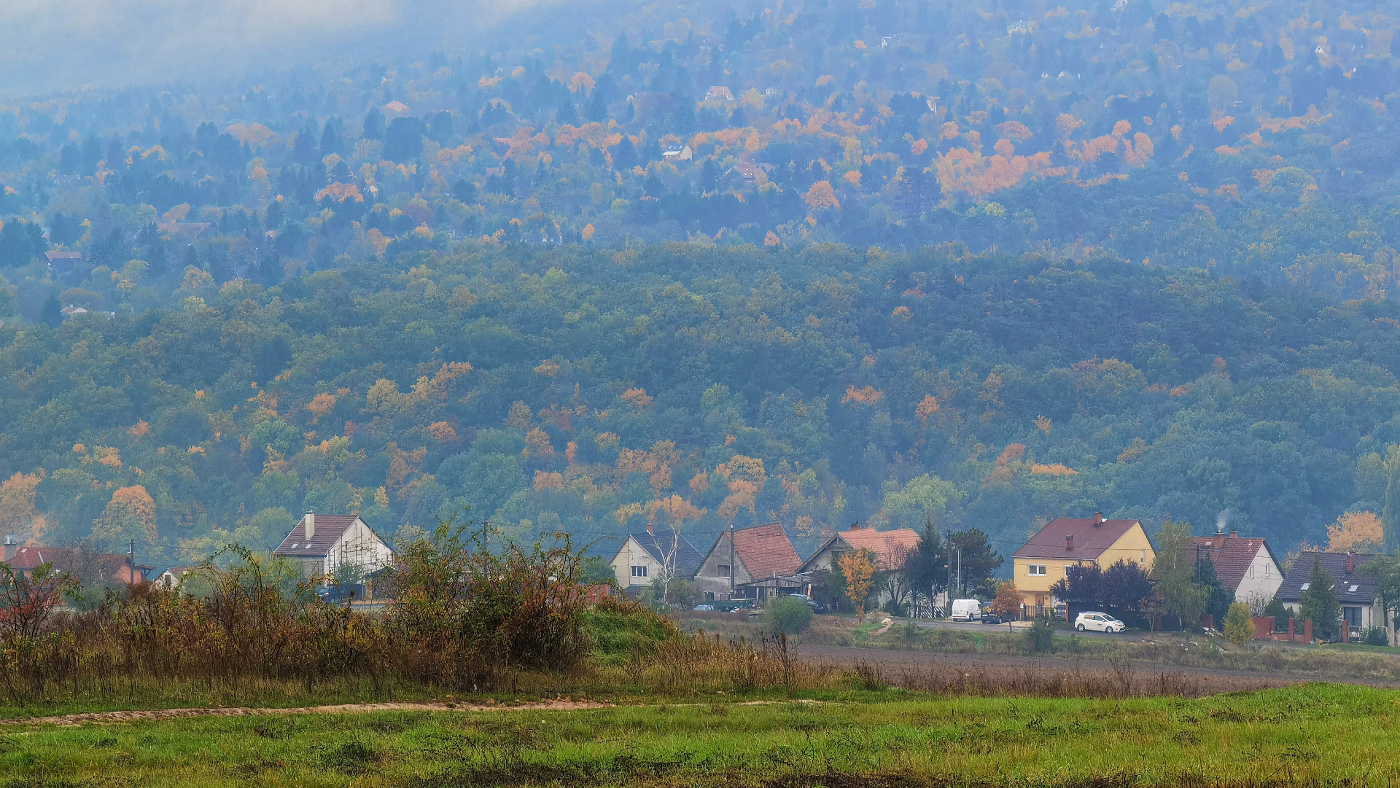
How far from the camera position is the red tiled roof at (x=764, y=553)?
100 meters

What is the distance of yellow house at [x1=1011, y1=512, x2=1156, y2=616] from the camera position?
8838 centimetres

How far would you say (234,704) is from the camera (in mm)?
16109

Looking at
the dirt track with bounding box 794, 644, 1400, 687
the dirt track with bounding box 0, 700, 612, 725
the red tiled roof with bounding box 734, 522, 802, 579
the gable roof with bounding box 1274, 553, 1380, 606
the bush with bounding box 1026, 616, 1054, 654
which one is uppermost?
the red tiled roof with bounding box 734, 522, 802, 579

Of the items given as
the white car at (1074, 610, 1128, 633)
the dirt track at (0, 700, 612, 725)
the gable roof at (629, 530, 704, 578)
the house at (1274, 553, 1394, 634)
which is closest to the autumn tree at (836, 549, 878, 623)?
the white car at (1074, 610, 1128, 633)

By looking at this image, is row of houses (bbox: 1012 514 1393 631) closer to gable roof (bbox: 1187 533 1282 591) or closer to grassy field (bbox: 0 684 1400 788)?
gable roof (bbox: 1187 533 1282 591)

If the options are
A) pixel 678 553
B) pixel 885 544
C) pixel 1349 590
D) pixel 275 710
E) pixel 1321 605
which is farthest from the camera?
pixel 678 553

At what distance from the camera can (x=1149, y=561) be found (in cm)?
8819

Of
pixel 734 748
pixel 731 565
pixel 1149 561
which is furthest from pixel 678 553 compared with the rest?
pixel 734 748

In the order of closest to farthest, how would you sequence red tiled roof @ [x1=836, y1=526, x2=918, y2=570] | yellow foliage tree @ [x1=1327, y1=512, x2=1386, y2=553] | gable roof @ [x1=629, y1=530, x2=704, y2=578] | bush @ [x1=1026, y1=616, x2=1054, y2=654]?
bush @ [x1=1026, y1=616, x2=1054, y2=654] → red tiled roof @ [x1=836, y1=526, x2=918, y2=570] → gable roof @ [x1=629, y1=530, x2=704, y2=578] → yellow foliage tree @ [x1=1327, y1=512, x2=1386, y2=553]

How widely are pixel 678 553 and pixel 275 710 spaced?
3938 inches

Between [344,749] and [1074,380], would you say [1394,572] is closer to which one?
[344,749]

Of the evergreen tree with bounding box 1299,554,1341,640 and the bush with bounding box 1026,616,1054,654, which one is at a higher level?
the evergreen tree with bounding box 1299,554,1341,640

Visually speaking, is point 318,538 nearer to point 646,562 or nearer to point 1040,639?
point 646,562

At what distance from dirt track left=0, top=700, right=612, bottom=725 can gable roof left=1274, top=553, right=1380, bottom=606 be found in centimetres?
6854
